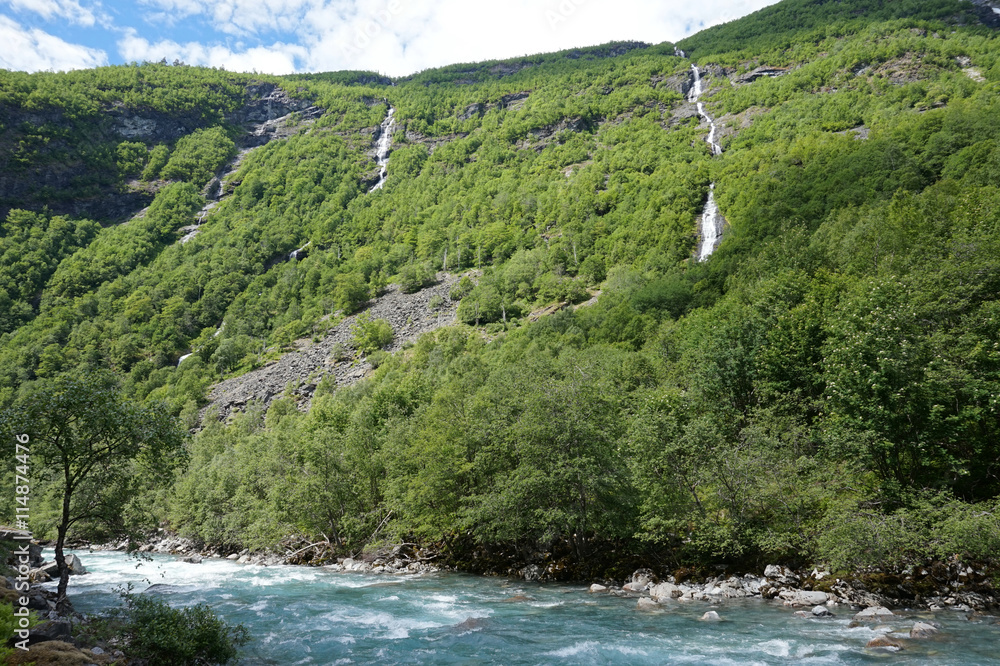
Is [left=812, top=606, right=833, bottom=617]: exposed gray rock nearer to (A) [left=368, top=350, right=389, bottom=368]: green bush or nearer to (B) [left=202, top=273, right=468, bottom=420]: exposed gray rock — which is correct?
(B) [left=202, top=273, right=468, bottom=420]: exposed gray rock

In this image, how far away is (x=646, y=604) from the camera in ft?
78.3

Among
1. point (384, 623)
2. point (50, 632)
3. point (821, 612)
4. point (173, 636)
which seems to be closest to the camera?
point (50, 632)

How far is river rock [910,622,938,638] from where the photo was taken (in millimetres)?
17281

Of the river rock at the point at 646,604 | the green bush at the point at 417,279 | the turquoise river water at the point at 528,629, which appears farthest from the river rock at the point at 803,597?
the green bush at the point at 417,279

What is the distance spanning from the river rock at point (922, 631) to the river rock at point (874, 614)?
7.08 ft

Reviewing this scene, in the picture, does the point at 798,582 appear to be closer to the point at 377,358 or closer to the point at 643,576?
the point at 643,576

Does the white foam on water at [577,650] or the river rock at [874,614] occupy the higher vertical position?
the white foam on water at [577,650]

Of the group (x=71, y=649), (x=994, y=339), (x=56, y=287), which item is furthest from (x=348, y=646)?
(x=56, y=287)

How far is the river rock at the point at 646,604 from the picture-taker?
2349cm

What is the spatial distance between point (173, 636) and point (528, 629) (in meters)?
12.1

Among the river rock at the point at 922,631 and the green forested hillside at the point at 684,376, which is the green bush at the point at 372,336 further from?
the river rock at the point at 922,631

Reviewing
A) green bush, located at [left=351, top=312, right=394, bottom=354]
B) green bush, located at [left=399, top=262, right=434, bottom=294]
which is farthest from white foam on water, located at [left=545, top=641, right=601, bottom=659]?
Result: green bush, located at [left=399, top=262, right=434, bottom=294]

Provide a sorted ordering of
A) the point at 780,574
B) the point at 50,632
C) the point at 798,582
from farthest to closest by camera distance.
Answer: the point at 780,574
the point at 798,582
the point at 50,632

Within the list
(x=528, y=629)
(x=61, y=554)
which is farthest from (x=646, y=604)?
(x=61, y=554)
